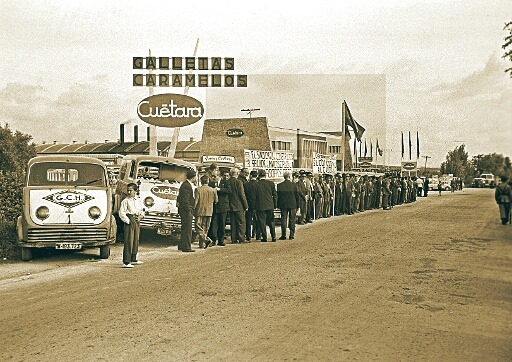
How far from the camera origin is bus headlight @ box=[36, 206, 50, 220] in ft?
45.6

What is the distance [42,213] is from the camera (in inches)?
548

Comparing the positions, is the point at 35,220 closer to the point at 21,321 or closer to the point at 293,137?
the point at 21,321

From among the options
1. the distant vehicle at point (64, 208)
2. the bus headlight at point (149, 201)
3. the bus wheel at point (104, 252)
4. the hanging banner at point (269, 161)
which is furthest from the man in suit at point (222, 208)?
the hanging banner at point (269, 161)

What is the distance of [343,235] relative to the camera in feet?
67.2

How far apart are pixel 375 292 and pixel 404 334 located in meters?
2.76

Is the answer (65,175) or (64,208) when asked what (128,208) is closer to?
(64,208)

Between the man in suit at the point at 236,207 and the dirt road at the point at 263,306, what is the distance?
6.86 ft

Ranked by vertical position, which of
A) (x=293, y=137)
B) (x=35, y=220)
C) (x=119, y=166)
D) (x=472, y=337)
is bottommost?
(x=472, y=337)

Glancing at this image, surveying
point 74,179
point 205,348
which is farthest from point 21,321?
point 74,179

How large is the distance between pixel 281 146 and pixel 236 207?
147ft

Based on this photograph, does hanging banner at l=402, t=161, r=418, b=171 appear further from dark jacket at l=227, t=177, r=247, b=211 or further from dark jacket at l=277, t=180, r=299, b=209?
dark jacket at l=227, t=177, r=247, b=211

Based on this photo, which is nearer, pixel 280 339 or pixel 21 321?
pixel 280 339

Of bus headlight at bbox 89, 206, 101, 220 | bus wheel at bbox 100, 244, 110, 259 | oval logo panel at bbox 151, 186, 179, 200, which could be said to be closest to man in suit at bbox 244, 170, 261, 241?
oval logo panel at bbox 151, 186, 179, 200

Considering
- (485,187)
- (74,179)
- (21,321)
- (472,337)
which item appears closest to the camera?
(472,337)
